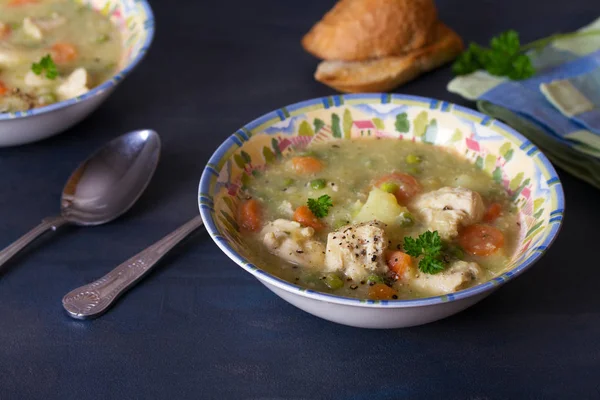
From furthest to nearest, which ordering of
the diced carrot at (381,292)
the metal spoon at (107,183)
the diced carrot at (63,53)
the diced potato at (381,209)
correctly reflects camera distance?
the diced carrot at (63,53)
the metal spoon at (107,183)
the diced potato at (381,209)
the diced carrot at (381,292)

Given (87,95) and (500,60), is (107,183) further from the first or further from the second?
(500,60)

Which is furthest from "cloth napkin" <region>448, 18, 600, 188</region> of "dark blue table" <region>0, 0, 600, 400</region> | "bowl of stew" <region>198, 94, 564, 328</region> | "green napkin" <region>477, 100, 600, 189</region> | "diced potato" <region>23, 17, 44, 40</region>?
"diced potato" <region>23, 17, 44, 40</region>

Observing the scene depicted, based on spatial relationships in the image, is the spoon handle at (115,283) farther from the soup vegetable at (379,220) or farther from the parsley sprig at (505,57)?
the parsley sprig at (505,57)

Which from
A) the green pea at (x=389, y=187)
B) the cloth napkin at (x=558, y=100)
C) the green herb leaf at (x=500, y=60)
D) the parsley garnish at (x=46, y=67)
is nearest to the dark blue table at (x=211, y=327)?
the cloth napkin at (x=558, y=100)

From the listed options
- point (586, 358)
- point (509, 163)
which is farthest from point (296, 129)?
point (586, 358)

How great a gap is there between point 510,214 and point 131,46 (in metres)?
1.96

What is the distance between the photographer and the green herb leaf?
347 centimetres

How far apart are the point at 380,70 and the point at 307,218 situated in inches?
52.2

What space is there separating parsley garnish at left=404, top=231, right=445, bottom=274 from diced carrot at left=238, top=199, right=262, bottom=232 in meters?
0.53

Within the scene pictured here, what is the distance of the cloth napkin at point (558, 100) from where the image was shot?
3.10 m

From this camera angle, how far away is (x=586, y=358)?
7.75 ft

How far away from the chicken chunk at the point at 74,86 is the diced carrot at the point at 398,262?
5.30ft

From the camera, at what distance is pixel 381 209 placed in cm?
250

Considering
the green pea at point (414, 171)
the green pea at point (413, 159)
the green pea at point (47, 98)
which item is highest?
the green pea at point (47, 98)
